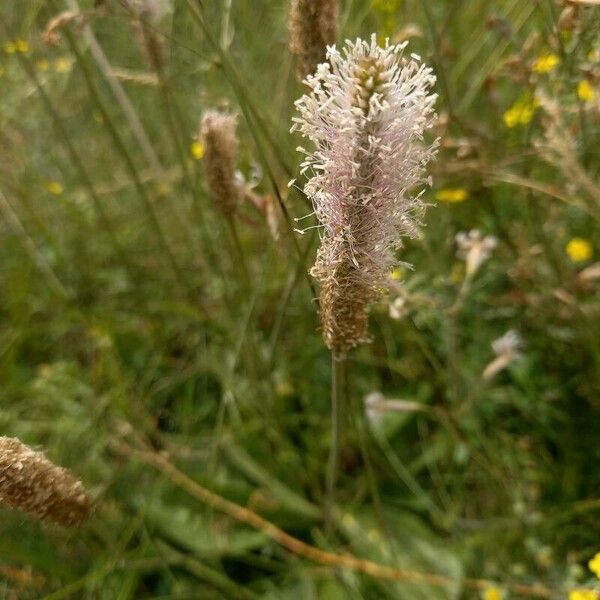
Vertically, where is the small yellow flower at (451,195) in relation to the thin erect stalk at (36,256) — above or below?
below

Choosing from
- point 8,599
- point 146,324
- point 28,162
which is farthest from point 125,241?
point 8,599

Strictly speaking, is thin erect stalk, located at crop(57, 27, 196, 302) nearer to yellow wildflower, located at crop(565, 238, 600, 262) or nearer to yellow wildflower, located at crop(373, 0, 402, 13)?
yellow wildflower, located at crop(373, 0, 402, 13)

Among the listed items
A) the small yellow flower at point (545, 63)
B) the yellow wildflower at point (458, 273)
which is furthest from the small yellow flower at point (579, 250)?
the small yellow flower at point (545, 63)

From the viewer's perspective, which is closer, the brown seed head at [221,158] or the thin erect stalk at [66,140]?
the brown seed head at [221,158]

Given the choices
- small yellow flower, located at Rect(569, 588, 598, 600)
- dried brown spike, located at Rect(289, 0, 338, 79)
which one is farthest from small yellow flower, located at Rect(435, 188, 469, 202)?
small yellow flower, located at Rect(569, 588, 598, 600)

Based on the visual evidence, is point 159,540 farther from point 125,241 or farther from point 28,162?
point 28,162

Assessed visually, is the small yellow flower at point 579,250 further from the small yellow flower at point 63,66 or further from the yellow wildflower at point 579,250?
the small yellow flower at point 63,66
